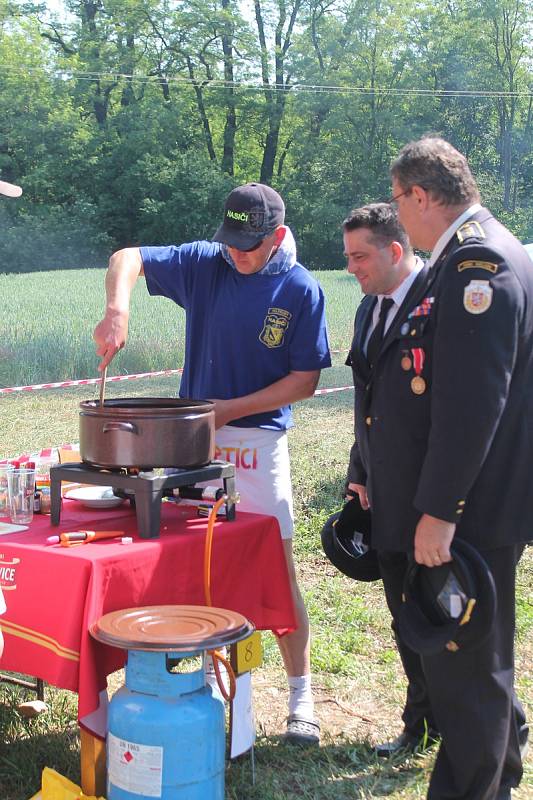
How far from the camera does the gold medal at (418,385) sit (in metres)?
2.43

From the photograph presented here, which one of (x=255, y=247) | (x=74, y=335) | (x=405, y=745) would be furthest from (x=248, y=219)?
(x=74, y=335)

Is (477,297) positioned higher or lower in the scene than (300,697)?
higher

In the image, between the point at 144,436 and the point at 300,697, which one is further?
the point at 300,697

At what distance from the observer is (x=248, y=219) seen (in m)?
2.99

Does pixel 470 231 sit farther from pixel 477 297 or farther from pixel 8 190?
pixel 8 190

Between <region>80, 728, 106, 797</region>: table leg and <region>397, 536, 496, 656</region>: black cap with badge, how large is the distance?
878 mm

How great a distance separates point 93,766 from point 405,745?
1230 mm

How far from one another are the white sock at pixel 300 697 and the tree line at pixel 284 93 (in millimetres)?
21634

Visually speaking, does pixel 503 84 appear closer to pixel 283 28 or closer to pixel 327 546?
pixel 283 28

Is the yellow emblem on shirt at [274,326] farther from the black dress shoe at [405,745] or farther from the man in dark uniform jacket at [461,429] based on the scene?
the black dress shoe at [405,745]

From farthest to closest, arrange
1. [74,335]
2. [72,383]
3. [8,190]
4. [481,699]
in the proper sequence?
1. [74,335]
2. [72,383]
3. [8,190]
4. [481,699]

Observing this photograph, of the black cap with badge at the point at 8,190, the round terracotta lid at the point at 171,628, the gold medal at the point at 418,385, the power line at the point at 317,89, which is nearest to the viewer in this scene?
the round terracotta lid at the point at 171,628

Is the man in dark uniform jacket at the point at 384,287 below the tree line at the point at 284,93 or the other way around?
below

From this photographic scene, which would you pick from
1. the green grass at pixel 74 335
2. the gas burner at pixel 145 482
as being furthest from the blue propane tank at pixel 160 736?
the green grass at pixel 74 335
